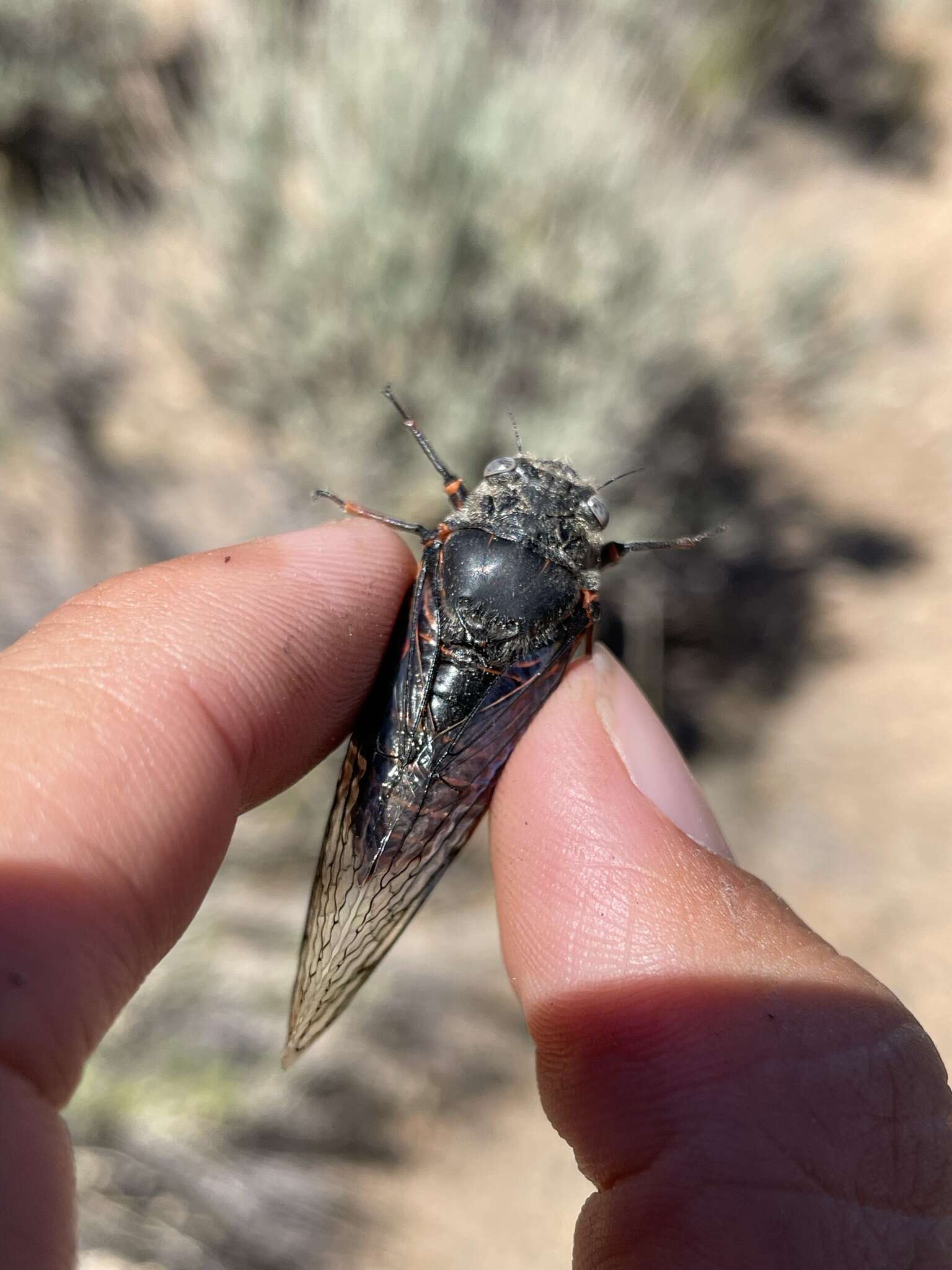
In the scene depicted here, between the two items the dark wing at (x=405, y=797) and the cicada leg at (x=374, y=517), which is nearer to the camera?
the dark wing at (x=405, y=797)

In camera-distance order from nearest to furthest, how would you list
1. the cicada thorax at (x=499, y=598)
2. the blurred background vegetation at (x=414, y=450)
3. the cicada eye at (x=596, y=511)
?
the cicada thorax at (x=499, y=598), the cicada eye at (x=596, y=511), the blurred background vegetation at (x=414, y=450)

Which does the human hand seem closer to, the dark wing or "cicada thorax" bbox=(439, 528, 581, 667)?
the dark wing

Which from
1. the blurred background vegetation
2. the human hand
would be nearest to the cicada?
the human hand

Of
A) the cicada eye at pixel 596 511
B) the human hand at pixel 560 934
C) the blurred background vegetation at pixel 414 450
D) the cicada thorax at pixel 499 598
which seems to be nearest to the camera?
the human hand at pixel 560 934

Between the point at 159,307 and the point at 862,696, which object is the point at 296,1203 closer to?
the point at 862,696

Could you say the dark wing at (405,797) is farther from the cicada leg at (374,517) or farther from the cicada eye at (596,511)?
the cicada eye at (596,511)

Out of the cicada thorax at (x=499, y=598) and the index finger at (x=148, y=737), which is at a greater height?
the cicada thorax at (x=499, y=598)

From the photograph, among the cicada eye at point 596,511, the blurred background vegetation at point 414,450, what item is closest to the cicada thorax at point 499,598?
the cicada eye at point 596,511
